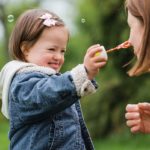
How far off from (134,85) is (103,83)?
44cm

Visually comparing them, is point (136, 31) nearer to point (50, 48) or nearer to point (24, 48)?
point (50, 48)

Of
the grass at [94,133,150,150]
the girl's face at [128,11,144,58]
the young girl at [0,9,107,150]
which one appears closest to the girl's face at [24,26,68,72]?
the young girl at [0,9,107,150]

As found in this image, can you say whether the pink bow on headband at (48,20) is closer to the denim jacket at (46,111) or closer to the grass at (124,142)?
the denim jacket at (46,111)

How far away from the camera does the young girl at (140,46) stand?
7.37 ft

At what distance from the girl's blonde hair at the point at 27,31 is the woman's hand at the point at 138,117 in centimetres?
42

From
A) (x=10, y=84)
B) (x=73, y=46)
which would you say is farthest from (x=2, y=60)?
(x=10, y=84)

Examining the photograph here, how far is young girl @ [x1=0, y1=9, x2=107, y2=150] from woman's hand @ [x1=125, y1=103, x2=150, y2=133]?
0.62 feet

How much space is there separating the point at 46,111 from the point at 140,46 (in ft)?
1.33

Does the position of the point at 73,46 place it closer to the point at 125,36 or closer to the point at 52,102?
the point at 125,36

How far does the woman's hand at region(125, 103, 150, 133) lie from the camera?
2.37 m

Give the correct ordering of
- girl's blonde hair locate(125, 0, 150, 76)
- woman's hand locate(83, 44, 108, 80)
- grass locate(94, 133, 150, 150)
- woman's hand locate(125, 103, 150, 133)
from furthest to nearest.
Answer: grass locate(94, 133, 150, 150)
woman's hand locate(125, 103, 150, 133)
girl's blonde hair locate(125, 0, 150, 76)
woman's hand locate(83, 44, 108, 80)

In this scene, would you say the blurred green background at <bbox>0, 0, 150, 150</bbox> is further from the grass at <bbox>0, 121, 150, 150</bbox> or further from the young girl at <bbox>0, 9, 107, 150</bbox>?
the young girl at <bbox>0, 9, 107, 150</bbox>

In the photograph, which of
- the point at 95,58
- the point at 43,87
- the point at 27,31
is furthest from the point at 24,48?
the point at 95,58

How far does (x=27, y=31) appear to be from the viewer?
2.45 meters
